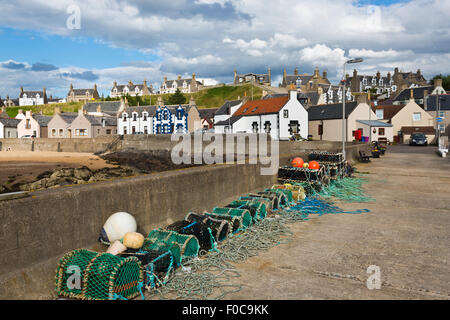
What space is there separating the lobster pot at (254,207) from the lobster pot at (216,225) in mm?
1336

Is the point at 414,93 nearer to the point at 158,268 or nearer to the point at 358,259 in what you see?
the point at 358,259

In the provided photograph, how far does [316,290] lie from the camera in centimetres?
479

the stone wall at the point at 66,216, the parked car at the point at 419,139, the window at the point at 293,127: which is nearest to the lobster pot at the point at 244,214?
the stone wall at the point at 66,216

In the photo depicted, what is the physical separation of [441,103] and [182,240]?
7333cm

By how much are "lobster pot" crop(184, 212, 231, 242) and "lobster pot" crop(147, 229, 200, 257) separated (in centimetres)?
73

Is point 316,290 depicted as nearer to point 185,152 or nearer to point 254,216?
point 254,216

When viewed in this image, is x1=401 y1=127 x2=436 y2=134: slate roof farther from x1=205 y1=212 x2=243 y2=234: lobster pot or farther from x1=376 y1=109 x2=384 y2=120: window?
x1=205 y1=212 x2=243 y2=234: lobster pot

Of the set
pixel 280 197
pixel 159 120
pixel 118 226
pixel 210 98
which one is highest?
pixel 210 98

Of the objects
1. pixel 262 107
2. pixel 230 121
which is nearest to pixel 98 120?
pixel 230 121

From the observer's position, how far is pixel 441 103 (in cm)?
6394

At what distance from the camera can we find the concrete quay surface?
477 centimetres

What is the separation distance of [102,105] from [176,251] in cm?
9438

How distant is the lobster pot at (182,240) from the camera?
584 cm

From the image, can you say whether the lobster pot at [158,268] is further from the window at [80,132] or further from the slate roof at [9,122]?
the slate roof at [9,122]
